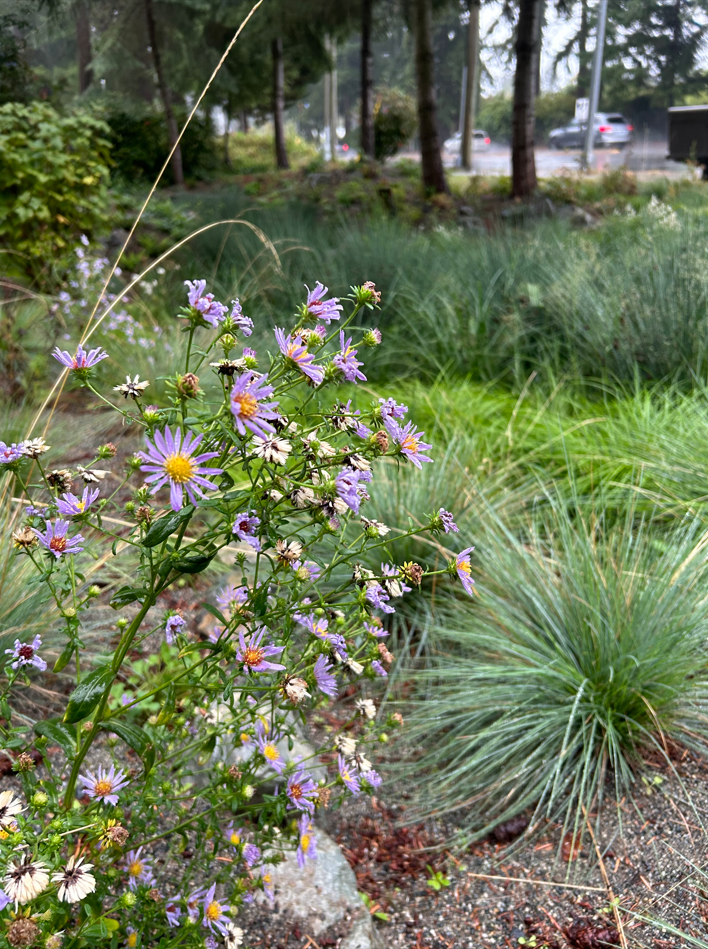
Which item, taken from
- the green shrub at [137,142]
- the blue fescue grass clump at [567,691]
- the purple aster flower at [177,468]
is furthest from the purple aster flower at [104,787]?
the green shrub at [137,142]

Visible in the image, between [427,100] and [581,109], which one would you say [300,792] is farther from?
[581,109]

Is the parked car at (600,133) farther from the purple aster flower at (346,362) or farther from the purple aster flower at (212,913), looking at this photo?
the purple aster flower at (212,913)

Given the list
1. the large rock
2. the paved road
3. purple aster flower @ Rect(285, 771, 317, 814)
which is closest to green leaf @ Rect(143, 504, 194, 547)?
purple aster flower @ Rect(285, 771, 317, 814)

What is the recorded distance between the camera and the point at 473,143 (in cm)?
1410

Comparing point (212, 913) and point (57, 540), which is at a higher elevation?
point (57, 540)

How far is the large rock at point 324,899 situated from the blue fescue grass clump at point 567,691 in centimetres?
29

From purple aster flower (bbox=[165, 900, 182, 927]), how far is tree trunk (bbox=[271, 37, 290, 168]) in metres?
10.7

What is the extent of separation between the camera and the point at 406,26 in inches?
389

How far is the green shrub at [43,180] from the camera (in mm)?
4441

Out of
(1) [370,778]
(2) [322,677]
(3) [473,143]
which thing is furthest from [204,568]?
(3) [473,143]

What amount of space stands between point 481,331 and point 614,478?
1.62m

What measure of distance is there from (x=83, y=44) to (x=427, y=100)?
599 cm

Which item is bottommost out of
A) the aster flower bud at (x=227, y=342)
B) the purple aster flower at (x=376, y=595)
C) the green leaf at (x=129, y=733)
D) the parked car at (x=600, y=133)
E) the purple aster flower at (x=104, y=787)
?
the purple aster flower at (x=104, y=787)

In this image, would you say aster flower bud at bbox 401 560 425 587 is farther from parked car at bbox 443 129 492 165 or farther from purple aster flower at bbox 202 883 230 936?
parked car at bbox 443 129 492 165
